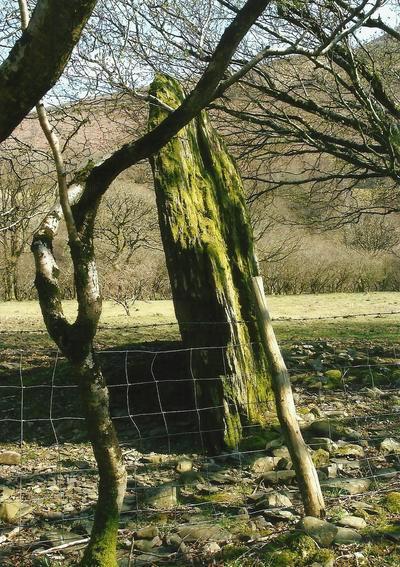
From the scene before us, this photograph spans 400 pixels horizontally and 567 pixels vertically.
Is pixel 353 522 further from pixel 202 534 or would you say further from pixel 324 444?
pixel 324 444

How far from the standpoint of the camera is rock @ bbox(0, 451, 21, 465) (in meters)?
6.01

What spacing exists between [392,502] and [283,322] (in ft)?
36.8

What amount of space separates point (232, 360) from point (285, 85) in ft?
17.3

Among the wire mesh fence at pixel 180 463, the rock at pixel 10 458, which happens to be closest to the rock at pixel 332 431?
the wire mesh fence at pixel 180 463

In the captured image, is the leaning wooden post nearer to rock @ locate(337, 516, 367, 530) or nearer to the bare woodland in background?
rock @ locate(337, 516, 367, 530)

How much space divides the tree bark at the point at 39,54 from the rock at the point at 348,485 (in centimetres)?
364

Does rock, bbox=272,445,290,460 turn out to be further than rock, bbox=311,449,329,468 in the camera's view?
Yes

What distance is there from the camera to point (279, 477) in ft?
17.6

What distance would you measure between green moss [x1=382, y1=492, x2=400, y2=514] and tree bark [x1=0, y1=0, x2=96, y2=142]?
3.63 metres

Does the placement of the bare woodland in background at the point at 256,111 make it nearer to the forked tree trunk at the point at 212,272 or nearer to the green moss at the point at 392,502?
the forked tree trunk at the point at 212,272

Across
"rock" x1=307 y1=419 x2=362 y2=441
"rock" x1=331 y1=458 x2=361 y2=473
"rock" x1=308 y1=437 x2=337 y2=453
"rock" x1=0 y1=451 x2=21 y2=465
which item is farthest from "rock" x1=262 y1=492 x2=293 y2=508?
"rock" x1=0 y1=451 x2=21 y2=465

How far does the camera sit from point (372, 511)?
4711mm

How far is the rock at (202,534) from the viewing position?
14.1 feet

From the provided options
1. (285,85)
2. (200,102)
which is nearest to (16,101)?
(200,102)
